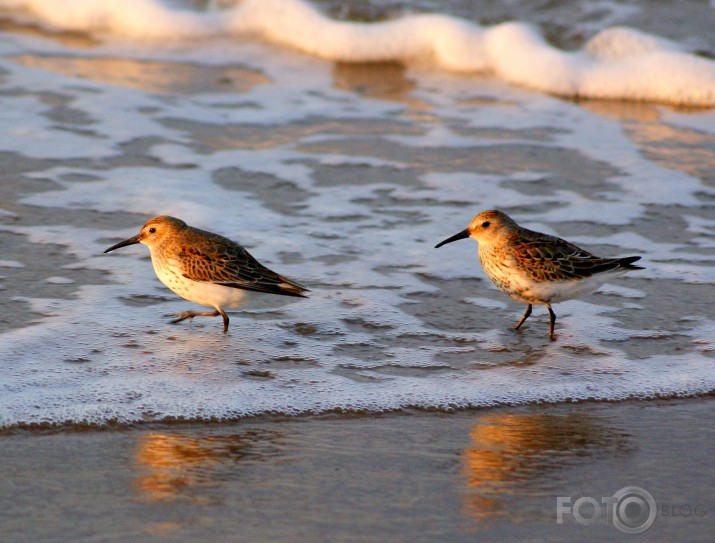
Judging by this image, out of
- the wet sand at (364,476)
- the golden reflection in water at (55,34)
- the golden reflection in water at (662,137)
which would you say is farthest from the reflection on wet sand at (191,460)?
the golden reflection in water at (55,34)

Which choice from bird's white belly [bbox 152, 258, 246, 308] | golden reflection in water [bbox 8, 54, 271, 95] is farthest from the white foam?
bird's white belly [bbox 152, 258, 246, 308]

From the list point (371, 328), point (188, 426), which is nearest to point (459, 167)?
point (371, 328)

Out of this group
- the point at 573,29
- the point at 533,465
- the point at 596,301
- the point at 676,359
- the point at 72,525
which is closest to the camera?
the point at 72,525

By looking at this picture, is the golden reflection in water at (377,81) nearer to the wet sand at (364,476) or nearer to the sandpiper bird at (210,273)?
the sandpiper bird at (210,273)

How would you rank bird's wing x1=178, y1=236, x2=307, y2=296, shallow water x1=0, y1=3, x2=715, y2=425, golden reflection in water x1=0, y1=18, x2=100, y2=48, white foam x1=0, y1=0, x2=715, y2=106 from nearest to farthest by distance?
shallow water x1=0, y1=3, x2=715, y2=425 < bird's wing x1=178, y1=236, x2=307, y2=296 < white foam x1=0, y1=0, x2=715, y2=106 < golden reflection in water x1=0, y1=18, x2=100, y2=48

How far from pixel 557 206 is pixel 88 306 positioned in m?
4.19

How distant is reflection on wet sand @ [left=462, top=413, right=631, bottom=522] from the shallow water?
0.32 m

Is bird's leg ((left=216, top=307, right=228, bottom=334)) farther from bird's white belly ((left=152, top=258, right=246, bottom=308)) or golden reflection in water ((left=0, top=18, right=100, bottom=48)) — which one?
golden reflection in water ((left=0, top=18, right=100, bottom=48))

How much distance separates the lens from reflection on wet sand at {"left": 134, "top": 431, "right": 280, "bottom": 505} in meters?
4.41

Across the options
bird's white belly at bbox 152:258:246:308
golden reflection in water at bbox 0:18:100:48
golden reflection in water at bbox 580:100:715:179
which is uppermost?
golden reflection in water at bbox 0:18:100:48

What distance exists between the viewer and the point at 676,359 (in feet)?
20.1

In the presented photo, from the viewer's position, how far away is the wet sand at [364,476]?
4172 mm

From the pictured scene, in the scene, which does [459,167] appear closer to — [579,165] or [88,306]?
[579,165]

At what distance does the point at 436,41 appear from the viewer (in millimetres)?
13500
